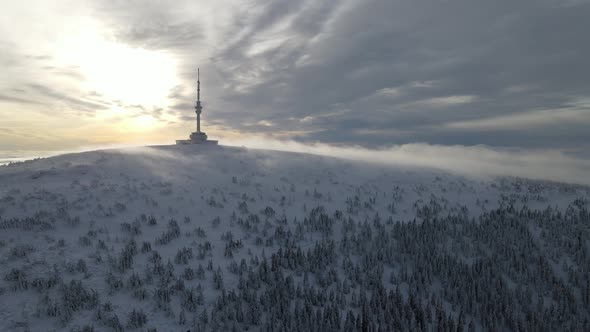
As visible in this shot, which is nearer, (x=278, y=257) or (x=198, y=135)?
(x=278, y=257)

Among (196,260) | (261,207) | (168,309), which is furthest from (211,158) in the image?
(168,309)

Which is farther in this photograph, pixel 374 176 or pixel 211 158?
pixel 211 158

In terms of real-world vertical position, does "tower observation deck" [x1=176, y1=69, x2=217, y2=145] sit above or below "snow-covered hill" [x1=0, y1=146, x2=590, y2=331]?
above

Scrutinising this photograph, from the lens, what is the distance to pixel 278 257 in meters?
18.4

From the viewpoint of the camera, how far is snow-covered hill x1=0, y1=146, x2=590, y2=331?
1473 cm

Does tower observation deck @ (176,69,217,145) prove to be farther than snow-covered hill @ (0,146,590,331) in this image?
Yes

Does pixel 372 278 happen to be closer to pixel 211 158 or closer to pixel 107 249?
pixel 107 249

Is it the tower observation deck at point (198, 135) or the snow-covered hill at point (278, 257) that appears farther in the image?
the tower observation deck at point (198, 135)

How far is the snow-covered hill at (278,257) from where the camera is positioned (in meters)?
14.7

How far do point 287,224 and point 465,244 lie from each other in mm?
11890

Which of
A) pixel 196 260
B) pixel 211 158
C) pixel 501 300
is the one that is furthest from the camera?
pixel 211 158

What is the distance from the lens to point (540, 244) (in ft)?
71.4

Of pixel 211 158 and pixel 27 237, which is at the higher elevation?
pixel 211 158

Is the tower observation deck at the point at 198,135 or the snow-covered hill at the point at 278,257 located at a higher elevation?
the tower observation deck at the point at 198,135
